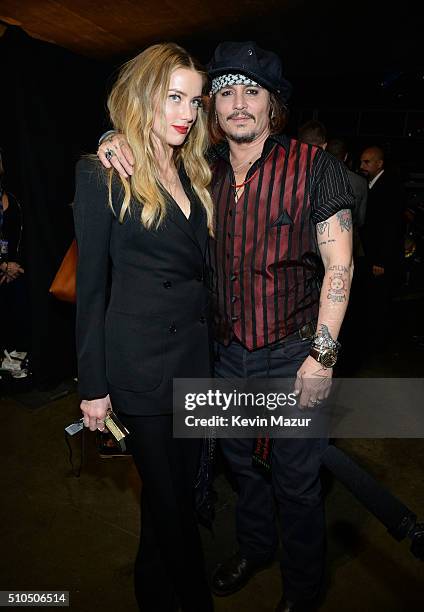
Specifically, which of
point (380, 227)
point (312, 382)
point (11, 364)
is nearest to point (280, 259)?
point (312, 382)

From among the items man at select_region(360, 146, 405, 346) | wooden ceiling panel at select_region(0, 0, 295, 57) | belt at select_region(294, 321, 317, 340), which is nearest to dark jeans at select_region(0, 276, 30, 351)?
wooden ceiling panel at select_region(0, 0, 295, 57)

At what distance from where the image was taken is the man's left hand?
1.83 metres

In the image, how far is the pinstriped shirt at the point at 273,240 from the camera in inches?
73.4

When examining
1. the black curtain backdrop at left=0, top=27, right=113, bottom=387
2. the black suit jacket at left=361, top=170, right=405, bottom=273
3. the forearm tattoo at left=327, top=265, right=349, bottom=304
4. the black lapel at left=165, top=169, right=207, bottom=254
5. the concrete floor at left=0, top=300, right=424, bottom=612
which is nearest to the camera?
the black lapel at left=165, top=169, right=207, bottom=254

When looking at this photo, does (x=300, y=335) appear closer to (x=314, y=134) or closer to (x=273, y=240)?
(x=273, y=240)

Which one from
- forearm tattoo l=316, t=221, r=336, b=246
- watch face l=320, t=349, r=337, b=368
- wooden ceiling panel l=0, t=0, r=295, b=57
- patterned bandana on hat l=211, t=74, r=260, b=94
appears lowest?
watch face l=320, t=349, r=337, b=368

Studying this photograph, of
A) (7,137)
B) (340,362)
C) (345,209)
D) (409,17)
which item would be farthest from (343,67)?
(345,209)

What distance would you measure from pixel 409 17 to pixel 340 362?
10.1 feet

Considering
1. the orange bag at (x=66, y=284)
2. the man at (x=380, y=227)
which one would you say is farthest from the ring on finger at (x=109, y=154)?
the man at (x=380, y=227)

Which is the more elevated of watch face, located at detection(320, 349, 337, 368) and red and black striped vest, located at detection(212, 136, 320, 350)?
red and black striped vest, located at detection(212, 136, 320, 350)

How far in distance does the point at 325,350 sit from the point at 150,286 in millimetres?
690

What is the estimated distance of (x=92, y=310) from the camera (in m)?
1.62

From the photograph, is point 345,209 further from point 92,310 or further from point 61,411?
point 61,411

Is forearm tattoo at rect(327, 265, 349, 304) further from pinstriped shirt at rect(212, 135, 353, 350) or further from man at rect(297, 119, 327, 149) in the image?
man at rect(297, 119, 327, 149)
